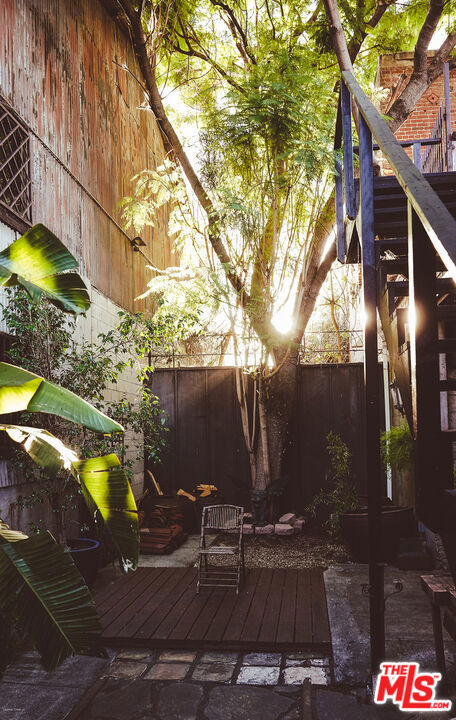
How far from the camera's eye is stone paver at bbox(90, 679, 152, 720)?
377cm

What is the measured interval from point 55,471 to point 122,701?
2146 mm

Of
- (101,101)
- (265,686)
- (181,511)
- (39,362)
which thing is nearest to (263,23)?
(101,101)

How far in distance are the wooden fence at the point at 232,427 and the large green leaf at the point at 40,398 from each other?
712 centimetres

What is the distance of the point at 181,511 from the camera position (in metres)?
9.45

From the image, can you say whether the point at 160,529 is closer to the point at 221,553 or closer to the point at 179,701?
the point at 221,553

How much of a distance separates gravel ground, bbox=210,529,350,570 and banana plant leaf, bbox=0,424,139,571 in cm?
491

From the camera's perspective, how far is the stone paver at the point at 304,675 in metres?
4.19

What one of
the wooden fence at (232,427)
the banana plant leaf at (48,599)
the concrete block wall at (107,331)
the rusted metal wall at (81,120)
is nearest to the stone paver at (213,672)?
the banana plant leaf at (48,599)

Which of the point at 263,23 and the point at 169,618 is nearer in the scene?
the point at 169,618

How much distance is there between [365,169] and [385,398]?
644 centimetres

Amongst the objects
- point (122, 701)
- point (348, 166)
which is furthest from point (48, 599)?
point (348, 166)

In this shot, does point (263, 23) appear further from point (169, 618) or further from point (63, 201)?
point (169, 618)

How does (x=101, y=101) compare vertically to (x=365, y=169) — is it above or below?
above

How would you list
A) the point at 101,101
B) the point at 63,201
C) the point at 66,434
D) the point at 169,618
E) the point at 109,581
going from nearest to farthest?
the point at 169,618 < the point at 66,434 < the point at 109,581 < the point at 63,201 < the point at 101,101
